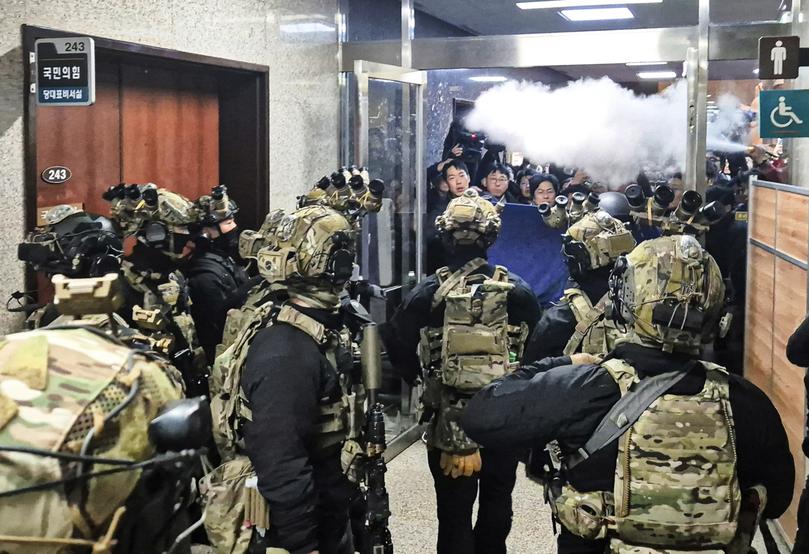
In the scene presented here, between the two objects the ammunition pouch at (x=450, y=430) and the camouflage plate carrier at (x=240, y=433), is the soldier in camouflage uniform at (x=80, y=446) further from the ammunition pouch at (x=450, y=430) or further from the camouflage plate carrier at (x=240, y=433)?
the ammunition pouch at (x=450, y=430)

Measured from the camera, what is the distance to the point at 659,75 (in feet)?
20.3

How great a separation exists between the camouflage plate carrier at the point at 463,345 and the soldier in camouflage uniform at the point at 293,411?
118 centimetres

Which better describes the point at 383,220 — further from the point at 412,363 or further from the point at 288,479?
the point at 288,479

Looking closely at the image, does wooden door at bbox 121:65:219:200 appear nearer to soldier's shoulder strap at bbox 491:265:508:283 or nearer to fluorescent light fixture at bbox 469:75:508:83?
soldier's shoulder strap at bbox 491:265:508:283

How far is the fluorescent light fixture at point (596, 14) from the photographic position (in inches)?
240

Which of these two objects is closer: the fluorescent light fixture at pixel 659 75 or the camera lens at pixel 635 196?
the camera lens at pixel 635 196

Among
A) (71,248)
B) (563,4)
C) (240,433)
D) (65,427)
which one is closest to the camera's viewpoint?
(65,427)

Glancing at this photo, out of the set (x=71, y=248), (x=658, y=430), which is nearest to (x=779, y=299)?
(x=658, y=430)

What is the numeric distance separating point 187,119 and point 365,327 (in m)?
2.81

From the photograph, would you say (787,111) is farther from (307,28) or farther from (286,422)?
(307,28)

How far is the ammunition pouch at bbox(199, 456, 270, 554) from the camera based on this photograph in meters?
2.73

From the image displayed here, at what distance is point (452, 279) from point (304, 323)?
1.59 m

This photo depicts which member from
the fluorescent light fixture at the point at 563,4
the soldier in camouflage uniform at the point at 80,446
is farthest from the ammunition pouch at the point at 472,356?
the fluorescent light fixture at the point at 563,4

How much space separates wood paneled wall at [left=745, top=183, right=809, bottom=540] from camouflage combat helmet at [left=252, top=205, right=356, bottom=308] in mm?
2323
